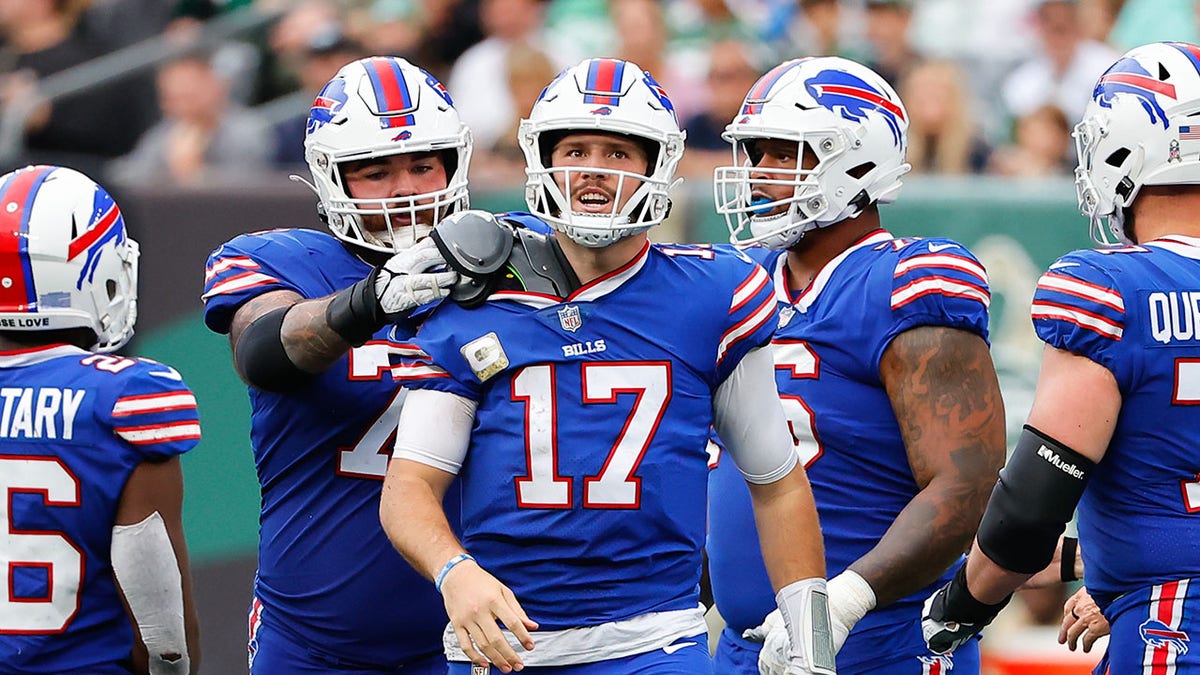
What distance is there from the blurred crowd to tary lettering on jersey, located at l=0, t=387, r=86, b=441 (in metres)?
4.11

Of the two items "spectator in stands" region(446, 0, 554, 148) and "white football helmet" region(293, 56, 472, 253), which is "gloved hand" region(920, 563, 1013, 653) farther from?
"spectator in stands" region(446, 0, 554, 148)

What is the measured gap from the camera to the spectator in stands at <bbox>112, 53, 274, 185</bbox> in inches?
342

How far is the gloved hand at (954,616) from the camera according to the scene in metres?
4.02

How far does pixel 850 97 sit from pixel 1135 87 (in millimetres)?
784

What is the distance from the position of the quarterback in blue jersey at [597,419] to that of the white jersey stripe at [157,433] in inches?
18.3

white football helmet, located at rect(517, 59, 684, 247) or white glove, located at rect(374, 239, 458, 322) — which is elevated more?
white football helmet, located at rect(517, 59, 684, 247)

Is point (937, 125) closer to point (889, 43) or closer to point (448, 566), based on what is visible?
point (889, 43)

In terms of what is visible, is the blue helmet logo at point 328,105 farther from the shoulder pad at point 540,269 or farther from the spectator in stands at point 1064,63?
the spectator in stands at point 1064,63

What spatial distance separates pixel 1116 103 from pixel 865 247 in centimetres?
75

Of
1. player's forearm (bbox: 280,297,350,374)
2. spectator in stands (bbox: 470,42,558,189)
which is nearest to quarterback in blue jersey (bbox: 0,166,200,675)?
player's forearm (bbox: 280,297,350,374)

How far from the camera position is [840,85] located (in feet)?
14.6

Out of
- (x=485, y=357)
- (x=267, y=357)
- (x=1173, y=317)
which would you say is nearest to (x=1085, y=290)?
(x=1173, y=317)

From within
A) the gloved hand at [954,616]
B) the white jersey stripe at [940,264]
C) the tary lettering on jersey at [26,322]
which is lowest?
the gloved hand at [954,616]

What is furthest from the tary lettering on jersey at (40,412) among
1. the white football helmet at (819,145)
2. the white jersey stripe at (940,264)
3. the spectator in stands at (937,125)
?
the spectator in stands at (937,125)
